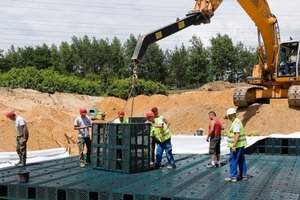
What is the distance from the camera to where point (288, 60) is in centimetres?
1978

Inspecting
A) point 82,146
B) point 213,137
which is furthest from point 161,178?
point 82,146

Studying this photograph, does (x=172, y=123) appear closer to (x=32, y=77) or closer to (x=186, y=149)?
(x=186, y=149)

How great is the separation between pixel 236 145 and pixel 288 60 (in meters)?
13.3

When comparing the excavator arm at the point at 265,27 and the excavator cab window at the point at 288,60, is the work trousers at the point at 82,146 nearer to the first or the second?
the excavator arm at the point at 265,27

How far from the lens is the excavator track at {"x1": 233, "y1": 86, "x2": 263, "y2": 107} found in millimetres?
21453

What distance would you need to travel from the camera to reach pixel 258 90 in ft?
72.6

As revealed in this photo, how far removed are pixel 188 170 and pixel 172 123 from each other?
14273mm

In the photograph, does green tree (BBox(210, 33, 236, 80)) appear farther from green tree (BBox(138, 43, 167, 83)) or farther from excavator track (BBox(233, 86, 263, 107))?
excavator track (BBox(233, 86, 263, 107))

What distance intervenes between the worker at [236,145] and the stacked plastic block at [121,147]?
1.87 meters

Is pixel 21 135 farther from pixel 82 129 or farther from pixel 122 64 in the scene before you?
pixel 122 64

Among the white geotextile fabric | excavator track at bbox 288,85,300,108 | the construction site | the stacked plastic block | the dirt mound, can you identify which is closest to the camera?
the construction site

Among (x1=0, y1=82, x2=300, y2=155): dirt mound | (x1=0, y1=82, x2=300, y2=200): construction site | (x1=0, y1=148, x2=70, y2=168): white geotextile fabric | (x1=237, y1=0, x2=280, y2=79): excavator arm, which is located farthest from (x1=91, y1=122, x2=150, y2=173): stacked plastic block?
(x1=237, y1=0, x2=280, y2=79): excavator arm

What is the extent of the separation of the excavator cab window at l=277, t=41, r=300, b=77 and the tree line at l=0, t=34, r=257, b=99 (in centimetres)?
2444

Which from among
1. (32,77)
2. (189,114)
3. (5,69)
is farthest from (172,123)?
(5,69)
